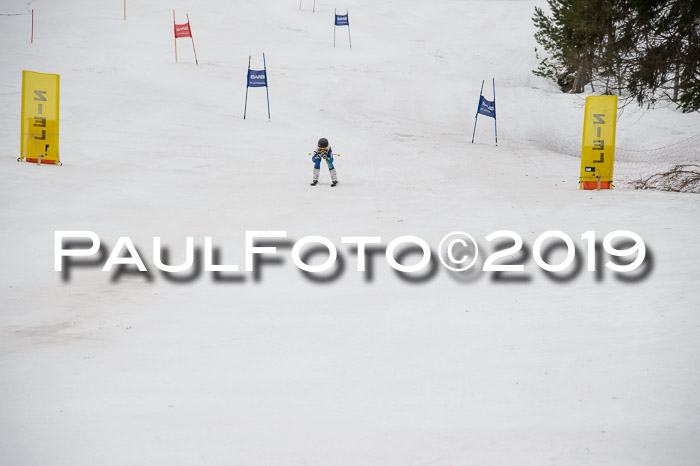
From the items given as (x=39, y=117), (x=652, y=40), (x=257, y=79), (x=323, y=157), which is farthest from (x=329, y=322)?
(x=257, y=79)

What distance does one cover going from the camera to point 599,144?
15.3 meters

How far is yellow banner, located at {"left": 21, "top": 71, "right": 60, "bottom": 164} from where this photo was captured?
17.4 metres

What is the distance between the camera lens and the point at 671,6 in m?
15.5

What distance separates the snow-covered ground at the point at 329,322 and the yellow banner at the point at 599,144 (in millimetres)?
627

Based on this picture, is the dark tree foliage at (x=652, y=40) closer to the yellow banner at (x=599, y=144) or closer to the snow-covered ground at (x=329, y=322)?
the yellow banner at (x=599, y=144)

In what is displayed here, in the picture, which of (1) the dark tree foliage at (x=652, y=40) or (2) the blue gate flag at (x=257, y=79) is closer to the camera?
(1) the dark tree foliage at (x=652, y=40)

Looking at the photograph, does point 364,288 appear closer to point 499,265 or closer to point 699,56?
point 499,265

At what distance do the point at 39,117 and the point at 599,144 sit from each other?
46.8 ft

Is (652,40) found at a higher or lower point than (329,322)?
higher

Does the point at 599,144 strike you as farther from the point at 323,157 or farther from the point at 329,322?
the point at 329,322

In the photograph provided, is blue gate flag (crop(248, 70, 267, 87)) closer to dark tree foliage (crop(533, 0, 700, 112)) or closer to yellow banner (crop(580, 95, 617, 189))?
dark tree foliage (crop(533, 0, 700, 112))

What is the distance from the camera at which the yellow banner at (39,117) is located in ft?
57.1

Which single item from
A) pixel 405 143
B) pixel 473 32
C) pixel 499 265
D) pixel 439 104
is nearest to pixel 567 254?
pixel 499 265

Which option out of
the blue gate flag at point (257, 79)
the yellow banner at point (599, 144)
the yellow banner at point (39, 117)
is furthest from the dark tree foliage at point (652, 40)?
the yellow banner at point (39, 117)
